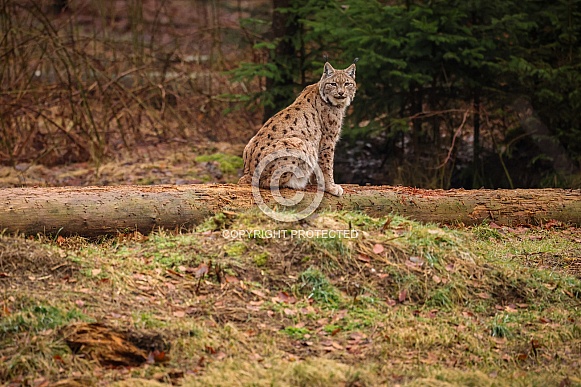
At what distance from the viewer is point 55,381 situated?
482cm

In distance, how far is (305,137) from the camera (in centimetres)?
786

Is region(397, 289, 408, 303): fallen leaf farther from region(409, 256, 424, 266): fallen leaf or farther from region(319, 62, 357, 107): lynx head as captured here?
region(319, 62, 357, 107): lynx head

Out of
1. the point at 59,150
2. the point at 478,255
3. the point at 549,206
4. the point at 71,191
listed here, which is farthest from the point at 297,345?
the point at 59,150

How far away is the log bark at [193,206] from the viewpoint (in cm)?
691

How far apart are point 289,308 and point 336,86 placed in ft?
9.94

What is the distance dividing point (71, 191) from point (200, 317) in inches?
95.2

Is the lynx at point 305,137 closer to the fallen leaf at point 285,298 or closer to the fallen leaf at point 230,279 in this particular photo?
the fallen leaf at point 230,279

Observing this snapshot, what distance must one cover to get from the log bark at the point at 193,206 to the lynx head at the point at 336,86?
0.99 meters

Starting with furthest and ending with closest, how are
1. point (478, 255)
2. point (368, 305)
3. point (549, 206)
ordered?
point (549, 206)
point (478, 255)
point (368, 305)

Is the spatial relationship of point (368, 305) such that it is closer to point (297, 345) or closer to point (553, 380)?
point (297, 345)

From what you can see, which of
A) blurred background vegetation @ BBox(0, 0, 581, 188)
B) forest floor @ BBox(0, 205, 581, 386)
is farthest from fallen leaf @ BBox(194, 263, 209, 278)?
blurred background vegetation @ BBox(0, 0, 581, 188)

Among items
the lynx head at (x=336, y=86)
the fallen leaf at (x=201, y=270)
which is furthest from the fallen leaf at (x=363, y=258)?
the lynx head at (x=336, y=86)

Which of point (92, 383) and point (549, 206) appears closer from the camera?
point (92, 383)

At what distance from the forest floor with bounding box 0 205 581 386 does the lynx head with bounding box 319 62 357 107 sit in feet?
5.35
